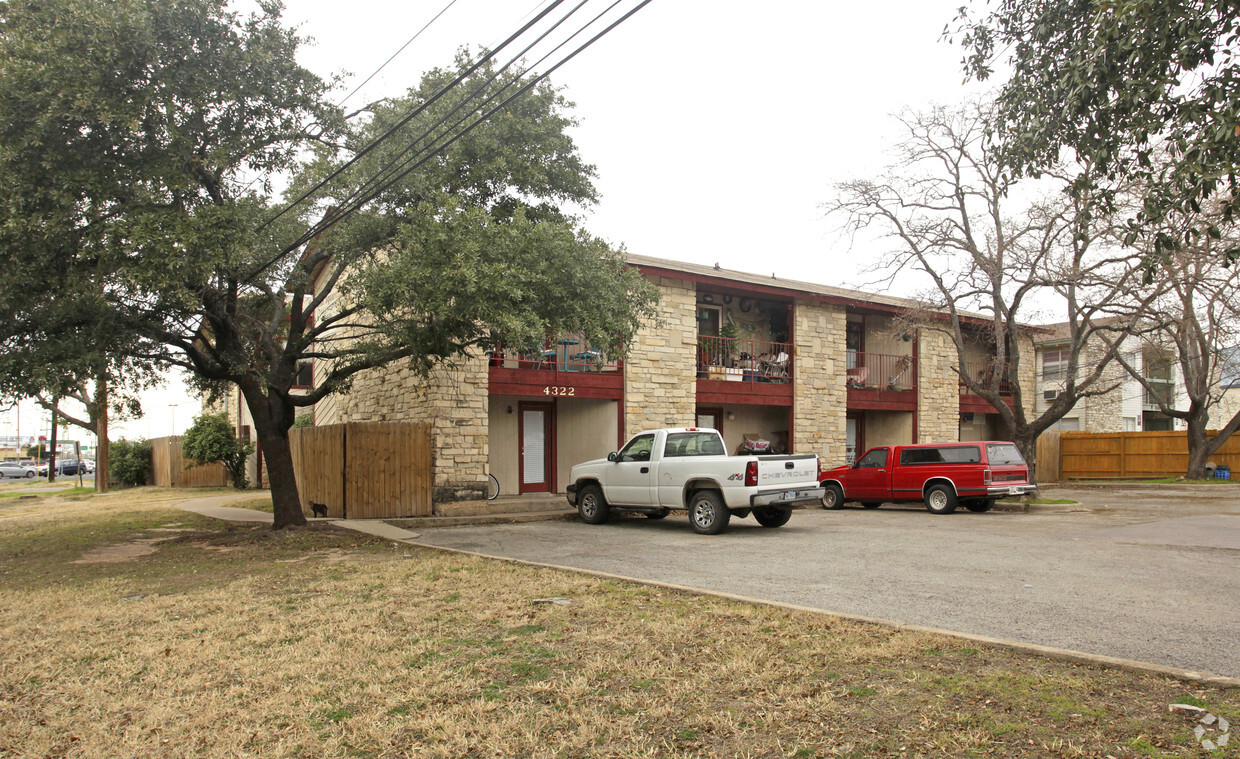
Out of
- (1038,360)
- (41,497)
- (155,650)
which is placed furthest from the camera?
(1038,360)

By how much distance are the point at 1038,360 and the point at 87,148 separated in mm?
35421

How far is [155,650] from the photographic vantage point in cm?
634

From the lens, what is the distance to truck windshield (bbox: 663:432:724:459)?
46.2ft

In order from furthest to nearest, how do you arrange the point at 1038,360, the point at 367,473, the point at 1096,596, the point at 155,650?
1. the point at 1038,360
2. the point at 367,473
3. the point at 1096,596
4. the point at 155,650

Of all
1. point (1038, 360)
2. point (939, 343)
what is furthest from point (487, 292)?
point (1038, 360)

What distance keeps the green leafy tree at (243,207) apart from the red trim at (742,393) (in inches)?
312

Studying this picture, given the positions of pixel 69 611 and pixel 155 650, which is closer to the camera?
pixel 155 650

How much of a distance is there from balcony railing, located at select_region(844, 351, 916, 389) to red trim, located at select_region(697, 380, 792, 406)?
340 centimetres

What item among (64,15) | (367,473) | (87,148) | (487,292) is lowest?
(367,473)

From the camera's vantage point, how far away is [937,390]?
1048 inches

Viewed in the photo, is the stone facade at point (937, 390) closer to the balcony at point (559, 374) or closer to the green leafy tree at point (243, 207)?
the balcony at point (559, 374)

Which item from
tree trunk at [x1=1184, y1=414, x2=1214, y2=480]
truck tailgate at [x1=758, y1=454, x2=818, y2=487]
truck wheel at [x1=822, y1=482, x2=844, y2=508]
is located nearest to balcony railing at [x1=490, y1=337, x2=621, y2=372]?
truck tailgate at [x1=758, y1=454, x2=818, y2=487]

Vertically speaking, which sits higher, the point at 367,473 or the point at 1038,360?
the point at 1038,360

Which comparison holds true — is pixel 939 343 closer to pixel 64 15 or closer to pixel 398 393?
pixel 398 393
